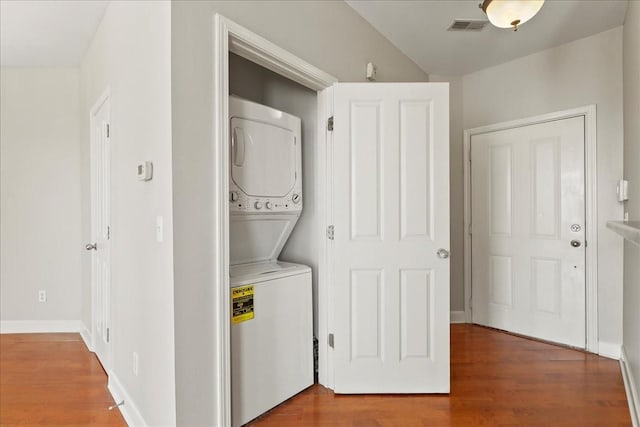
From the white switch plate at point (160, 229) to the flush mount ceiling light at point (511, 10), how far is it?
1.82m

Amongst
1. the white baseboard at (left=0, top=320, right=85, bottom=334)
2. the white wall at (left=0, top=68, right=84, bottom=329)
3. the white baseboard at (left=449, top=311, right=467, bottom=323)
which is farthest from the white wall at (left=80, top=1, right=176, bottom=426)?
the white baseboard at (left=449, top=311, right=467, bottom=323)

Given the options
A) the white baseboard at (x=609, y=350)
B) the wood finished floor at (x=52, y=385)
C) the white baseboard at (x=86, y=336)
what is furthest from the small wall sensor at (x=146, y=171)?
the white baseboard at (x=609, y=350)

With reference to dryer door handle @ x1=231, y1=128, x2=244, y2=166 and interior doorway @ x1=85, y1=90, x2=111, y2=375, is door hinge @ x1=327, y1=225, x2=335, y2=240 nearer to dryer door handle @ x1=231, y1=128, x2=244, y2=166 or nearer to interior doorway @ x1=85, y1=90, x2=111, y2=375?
dryer door handle @ x1=231, y1=128, x2=244, y2=166

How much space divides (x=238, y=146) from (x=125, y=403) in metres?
1.61

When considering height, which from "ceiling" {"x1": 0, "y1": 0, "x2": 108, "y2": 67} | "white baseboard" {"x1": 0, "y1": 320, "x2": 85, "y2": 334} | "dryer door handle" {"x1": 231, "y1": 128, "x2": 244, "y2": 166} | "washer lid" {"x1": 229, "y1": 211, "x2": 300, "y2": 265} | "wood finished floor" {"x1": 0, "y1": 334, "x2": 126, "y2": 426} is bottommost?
"wood finished floor" {"x1": 0, "y1": 334, "x2": 126, "y2": 426}

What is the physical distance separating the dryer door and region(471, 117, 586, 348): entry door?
7.27 ft

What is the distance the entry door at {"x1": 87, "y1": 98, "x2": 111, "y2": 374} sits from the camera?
254cm

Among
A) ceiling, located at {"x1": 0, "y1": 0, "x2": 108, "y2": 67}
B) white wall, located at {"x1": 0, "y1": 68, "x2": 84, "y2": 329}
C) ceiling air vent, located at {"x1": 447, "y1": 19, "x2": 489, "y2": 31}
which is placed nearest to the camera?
ceiling, located at {"x1": 0, "y1": 0, "x2": 108, "y2": 67}

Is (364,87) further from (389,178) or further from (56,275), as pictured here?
(56,275)

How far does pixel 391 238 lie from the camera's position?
225 centimetres

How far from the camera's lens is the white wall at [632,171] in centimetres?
199

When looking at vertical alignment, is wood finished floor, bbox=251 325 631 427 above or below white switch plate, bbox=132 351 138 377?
below

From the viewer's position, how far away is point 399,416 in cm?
202

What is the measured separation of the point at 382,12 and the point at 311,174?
1264 millimetres
